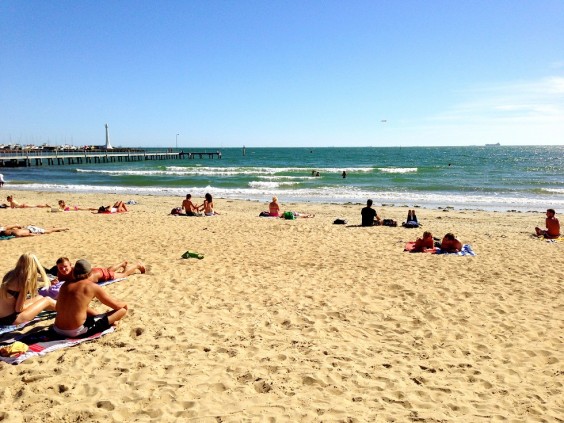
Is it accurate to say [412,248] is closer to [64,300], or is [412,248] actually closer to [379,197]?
[64,300]

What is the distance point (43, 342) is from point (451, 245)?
26.0ft

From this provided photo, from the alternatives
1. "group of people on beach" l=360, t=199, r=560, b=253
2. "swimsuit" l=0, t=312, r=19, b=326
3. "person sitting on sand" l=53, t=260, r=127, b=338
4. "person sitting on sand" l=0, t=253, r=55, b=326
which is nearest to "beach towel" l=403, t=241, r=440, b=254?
"group of people on beach" l=360, t=199, r=560, b=253

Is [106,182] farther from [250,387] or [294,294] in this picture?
[250,387]

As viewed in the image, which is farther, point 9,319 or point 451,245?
point 451,245

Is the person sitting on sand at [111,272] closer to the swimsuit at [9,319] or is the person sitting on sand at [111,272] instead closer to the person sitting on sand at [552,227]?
the swimsuit at [9,319]

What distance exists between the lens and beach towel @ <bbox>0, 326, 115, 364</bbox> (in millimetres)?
4098

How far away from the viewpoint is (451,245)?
9.33 m

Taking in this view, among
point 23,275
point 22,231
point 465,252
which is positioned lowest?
point 465,252

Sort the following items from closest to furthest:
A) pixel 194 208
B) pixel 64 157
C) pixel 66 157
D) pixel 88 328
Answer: pixel 88 328, pixel 194 208, pixel 64 157, pixel 66 157

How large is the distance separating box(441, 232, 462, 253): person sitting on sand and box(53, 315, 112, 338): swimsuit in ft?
23.7

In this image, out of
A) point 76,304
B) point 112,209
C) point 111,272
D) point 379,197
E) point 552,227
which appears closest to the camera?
point 76,304

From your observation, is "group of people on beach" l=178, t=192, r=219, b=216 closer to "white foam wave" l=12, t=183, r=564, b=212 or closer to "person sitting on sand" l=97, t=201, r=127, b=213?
"person sitting on sand" l=97, t=201, r=127, b=213

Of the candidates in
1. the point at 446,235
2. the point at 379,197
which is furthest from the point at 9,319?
the point at 379,197

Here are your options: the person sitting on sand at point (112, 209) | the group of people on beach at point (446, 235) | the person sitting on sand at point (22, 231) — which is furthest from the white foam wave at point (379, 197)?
the person sitting on sand at point (22, 231)
